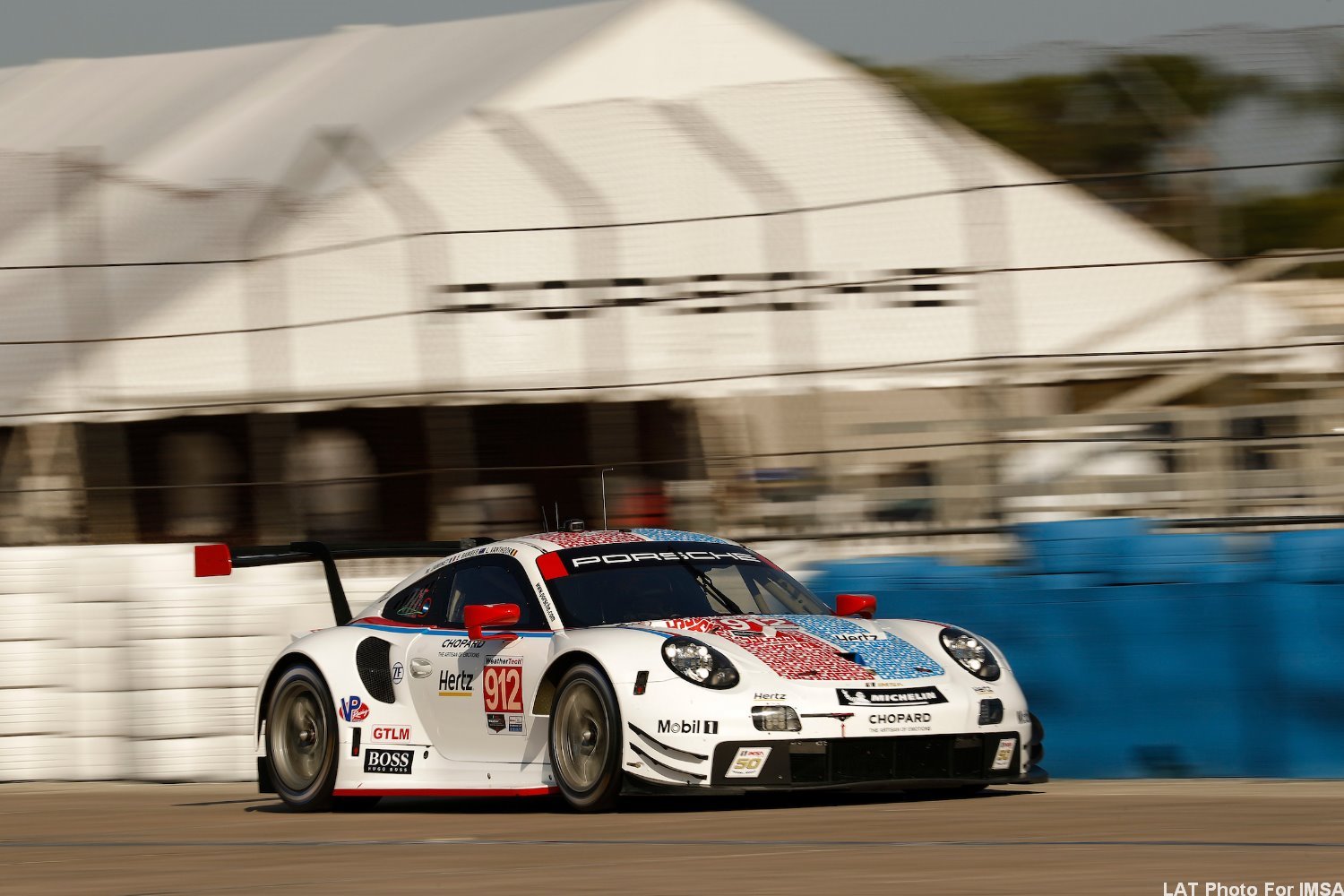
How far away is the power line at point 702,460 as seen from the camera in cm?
953

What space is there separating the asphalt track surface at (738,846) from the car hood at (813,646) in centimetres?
48

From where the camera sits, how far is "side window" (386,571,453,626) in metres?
9.65

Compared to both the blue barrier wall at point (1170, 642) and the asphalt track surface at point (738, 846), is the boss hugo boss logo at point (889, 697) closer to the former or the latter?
the asphalt track surface at point (738, 846)

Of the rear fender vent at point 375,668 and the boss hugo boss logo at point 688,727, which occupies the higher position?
the rear fender vent at point 375,668

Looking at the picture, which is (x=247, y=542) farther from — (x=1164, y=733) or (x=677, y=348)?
(x=1164, y=733)

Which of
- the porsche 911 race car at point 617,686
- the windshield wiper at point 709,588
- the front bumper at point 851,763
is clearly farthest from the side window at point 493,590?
the front bumper at point 851,763

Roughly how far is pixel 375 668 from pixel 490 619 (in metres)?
1.08

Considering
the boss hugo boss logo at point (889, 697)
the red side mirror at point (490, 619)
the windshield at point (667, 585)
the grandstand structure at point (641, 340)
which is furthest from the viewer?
the grandstand structure at point (641, 340)

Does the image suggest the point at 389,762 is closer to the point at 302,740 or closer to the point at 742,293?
the point at 302,740

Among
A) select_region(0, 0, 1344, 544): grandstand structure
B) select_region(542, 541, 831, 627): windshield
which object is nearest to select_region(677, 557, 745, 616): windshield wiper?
select_region(542, 541, 831, 627): windshield

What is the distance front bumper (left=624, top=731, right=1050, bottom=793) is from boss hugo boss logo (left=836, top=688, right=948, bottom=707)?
0.41 feet

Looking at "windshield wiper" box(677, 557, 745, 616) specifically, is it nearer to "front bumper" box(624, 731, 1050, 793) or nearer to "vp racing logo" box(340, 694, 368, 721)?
"front bumper" box(624, 731, 1050, 793)

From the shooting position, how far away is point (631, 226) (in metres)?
11.0

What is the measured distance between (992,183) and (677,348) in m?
1.78
